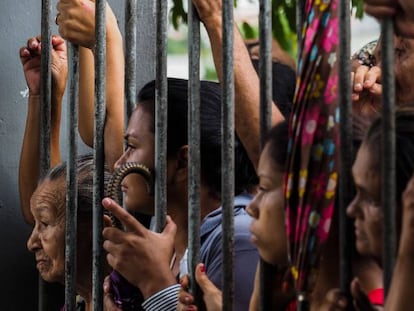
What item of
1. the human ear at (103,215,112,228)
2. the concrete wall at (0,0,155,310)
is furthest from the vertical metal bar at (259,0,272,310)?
the concrete wall at (0,0,155,310)

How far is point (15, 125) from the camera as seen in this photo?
4.71 meters

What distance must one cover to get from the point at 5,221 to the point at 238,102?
1551mm

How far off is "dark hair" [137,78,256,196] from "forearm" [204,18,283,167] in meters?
0.45

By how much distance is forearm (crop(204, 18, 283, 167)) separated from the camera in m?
3.40

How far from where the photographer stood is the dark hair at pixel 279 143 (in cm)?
300

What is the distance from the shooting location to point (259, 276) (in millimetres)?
3088

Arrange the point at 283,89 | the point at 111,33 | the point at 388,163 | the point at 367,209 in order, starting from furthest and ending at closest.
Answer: the point at 111,33 → the point at 283,89 → the point at 367,209 → the point at 388,163

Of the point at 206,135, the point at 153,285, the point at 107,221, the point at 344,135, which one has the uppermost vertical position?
the point at 344,135

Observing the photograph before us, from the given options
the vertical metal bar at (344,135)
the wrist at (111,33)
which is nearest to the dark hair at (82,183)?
the wrist at (111,33)

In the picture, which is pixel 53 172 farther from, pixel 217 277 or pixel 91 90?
pixel 217 277

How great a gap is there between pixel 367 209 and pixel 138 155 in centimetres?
131

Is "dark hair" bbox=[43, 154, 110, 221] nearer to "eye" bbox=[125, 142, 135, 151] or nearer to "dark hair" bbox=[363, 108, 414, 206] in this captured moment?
"eye" bbox=[125, 142, 135, 151]

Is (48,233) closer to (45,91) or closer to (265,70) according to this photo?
(45,91)

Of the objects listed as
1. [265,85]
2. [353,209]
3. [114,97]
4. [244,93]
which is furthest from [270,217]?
[114,97]
